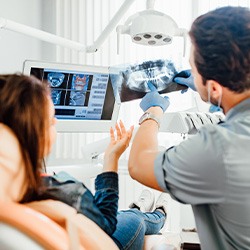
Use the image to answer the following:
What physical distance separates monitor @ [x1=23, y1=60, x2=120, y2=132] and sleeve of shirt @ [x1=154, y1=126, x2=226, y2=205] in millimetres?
854

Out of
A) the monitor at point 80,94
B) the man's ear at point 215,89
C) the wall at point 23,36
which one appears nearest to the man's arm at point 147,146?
the man's ear at point 215,89

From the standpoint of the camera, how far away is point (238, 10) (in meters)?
1.02

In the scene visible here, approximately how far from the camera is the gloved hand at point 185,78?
4.59 ft

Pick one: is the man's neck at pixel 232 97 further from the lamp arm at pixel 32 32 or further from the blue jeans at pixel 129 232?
the lamp arm at pixel 32 32

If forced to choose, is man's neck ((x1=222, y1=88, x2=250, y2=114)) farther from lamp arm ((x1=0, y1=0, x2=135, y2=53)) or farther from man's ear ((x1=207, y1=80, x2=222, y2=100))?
lamp arm ((x1=0, y1=0, x2=135, y2=53))

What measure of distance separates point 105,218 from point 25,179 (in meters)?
0.37

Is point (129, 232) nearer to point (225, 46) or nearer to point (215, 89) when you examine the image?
point (215, 89)

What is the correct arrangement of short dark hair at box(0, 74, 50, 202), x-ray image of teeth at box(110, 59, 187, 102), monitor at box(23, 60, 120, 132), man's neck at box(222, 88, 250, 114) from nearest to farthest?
short dark hair at box(0, 74, 50, 202), man's neck at box(222, 88, 250, 114), x-ray image of teeth at box(110, 59, 187, 102), monitor at box(23, 60, 120, 132)

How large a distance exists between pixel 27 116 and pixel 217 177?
44cm

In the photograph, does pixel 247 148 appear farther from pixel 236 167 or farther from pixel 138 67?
pixel 138 67

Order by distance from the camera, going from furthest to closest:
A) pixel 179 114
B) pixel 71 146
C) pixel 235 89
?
1. pixel 71 146
2. pixel 179 114
3. pixel 235 89

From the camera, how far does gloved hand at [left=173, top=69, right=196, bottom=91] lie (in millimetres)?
1399

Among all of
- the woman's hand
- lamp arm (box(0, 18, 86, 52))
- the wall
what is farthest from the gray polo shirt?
the wall

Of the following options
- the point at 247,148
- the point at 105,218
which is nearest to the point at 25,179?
the point at 105,218
